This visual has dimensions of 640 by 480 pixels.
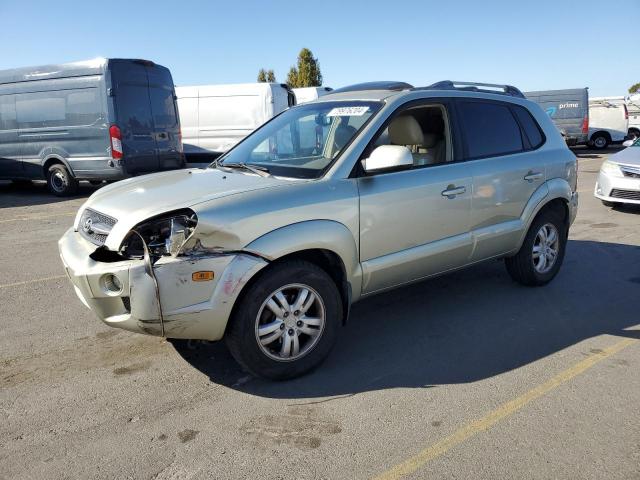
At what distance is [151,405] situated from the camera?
3156 mm

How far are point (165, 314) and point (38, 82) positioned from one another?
10.9m

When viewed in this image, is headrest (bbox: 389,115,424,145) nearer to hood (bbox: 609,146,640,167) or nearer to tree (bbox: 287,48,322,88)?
hood (bbox: 609,146,640,167)

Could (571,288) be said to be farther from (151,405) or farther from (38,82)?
(38,82)

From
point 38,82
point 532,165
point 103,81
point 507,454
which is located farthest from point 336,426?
point 38,82

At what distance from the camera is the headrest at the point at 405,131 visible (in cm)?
413

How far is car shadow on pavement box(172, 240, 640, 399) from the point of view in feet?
11.4

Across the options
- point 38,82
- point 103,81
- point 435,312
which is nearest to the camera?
point 435,312

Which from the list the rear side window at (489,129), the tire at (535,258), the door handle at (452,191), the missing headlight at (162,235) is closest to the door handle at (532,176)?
the rear side window at (489,129)

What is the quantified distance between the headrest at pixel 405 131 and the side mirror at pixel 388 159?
43cm

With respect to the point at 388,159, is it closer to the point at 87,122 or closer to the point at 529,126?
the point at 529,126

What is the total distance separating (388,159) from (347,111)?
623 mm

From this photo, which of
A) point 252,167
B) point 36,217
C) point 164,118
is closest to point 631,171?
point 252,167

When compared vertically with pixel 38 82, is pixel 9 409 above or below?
below

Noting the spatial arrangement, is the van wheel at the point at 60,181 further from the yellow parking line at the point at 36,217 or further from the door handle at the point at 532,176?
the door handle at the point at 532,176
